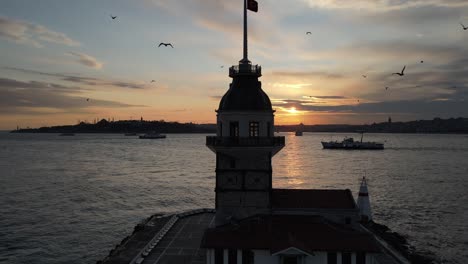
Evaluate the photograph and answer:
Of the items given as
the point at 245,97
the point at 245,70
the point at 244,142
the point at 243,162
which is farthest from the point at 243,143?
the point at 245,70

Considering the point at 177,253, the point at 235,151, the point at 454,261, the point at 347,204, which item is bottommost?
the point at 454,261

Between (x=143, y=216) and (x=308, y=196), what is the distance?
29888 mm

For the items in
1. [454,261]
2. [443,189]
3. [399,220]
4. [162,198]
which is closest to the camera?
[454,261]

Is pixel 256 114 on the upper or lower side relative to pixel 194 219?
upper

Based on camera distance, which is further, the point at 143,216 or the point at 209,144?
the point at 143,216

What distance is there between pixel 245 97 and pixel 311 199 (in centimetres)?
824

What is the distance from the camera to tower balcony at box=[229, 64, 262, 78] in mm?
30297

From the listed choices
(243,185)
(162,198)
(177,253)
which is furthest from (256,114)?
(162,198)

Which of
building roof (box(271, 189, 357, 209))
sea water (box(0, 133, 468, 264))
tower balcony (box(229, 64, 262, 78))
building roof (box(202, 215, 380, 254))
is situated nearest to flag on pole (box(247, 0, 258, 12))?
tower balcony (box(229, 64, 262, 78))

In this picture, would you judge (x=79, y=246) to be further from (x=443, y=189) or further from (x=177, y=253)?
(x=443, y=189)

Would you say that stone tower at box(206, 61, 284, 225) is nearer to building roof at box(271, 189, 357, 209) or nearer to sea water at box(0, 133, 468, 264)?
building roof at box(271, 189, 357, 209)

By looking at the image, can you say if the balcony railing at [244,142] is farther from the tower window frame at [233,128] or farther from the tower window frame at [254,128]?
the tower window frame at [254,128]

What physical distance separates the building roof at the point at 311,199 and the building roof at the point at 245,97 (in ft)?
19.7

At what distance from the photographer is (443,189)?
253 feet
